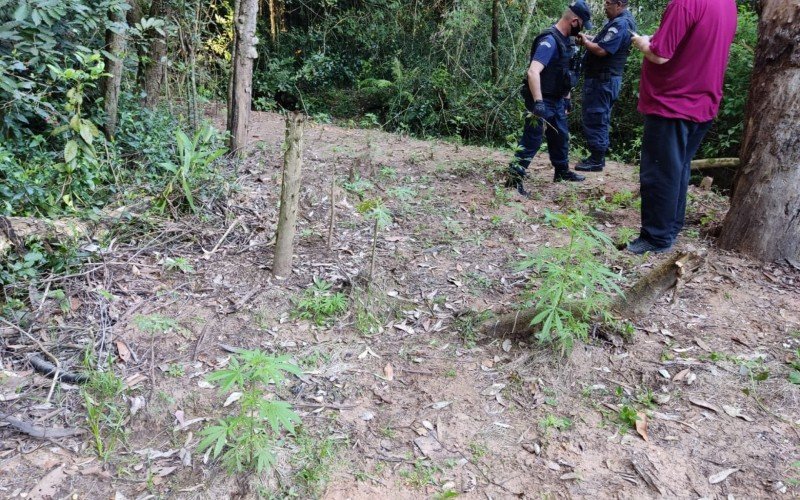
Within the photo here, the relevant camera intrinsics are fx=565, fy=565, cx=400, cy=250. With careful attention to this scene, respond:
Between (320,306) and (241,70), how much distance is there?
2.96 meters

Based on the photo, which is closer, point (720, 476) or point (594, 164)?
point (720, 476)

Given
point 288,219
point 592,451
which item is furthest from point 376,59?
point 592,451

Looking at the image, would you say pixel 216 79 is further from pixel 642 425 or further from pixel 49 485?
pixel 642 425

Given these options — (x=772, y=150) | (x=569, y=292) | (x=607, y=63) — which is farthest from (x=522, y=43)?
(x=569, y=292)

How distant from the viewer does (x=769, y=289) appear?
13.0 feet

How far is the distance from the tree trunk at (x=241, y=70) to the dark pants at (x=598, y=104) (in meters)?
3.57

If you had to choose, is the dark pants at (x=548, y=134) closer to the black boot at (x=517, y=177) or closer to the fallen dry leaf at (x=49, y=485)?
the black boot at (x=517, y=177)

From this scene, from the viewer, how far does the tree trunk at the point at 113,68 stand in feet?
16.9

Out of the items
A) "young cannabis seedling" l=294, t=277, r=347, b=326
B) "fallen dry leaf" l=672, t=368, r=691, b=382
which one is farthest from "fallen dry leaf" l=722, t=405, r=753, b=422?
"young cannabis seedling" l=294, t=277, r=347, b=326

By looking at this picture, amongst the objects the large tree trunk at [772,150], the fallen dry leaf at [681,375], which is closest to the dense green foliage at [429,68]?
the large tree trunk at [772,150]

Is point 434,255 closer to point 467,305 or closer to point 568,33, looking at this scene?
point 467,305

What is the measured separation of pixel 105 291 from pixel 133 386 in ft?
2.56

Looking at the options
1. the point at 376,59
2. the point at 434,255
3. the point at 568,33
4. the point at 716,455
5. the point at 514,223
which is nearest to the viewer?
the point at 716,455

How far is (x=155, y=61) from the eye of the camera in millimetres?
6047
